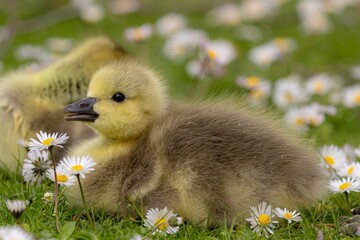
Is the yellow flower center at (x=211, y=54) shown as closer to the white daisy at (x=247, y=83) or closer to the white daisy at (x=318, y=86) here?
the white daisy at (x=247, y=83)

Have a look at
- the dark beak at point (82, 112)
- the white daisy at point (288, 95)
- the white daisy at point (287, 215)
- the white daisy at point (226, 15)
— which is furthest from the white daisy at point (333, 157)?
the white daisy at point (226, 15)

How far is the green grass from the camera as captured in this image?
9.47 feet

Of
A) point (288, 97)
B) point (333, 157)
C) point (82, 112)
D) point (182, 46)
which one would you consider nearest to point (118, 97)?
point (82, 112)

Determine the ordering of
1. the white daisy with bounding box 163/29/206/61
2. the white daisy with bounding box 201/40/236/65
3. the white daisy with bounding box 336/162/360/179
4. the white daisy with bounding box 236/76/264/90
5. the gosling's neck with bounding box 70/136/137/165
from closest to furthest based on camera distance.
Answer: the gosling's neck with bounding box 70/136/137/165 → the white daisy with bounding box 336/162/360/179 → the white daisy with bounding box 236/76/264/90 → the white daisy with bounding box 201/40/236/65 → the white daisy with bounding box 163/29/206/61

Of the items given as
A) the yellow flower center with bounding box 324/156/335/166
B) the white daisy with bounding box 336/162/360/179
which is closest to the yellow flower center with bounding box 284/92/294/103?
the yellow flower center with bounding box 324/156/335/166

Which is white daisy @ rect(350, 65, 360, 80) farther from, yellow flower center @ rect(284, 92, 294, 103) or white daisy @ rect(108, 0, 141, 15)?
white daisy @ rect(108, 0, 141, 15)

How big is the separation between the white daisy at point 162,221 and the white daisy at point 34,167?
0.59 metres

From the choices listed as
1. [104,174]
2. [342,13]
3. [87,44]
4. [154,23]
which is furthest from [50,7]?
[104,174]

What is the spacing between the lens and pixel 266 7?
293 inches

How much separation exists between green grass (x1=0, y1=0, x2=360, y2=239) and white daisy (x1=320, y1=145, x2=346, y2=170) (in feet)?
0.31

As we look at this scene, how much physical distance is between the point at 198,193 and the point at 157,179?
174 millimetres

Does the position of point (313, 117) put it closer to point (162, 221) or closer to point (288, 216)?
point (288, 216)

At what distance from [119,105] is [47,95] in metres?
0.86

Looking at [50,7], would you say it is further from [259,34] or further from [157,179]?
[157,179]
